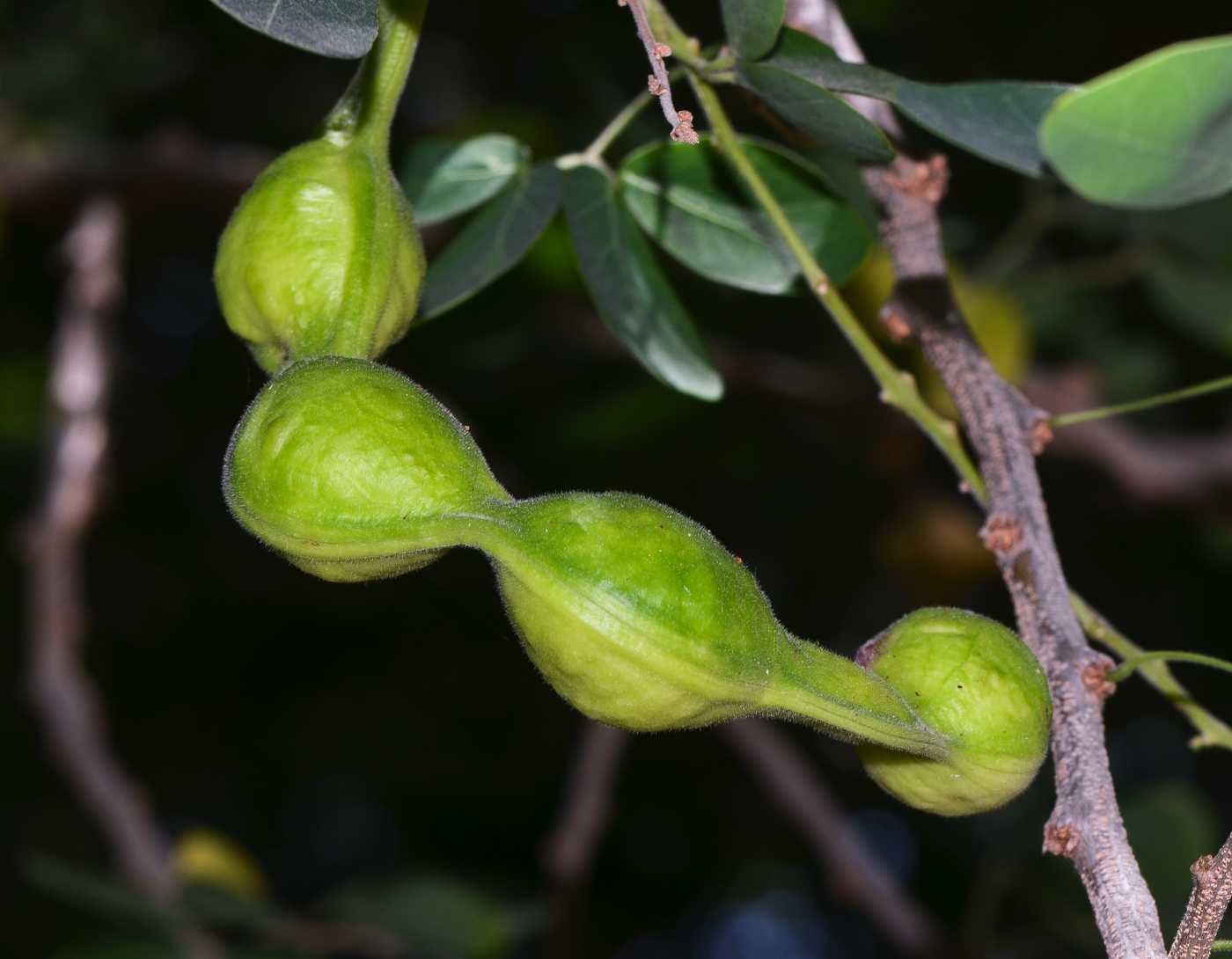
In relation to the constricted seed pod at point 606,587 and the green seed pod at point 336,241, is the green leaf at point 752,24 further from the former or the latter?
the constricted seed pod at point 606,587

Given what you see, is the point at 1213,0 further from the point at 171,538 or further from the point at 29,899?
the point at 29,899

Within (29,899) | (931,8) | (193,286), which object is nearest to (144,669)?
(29,899)

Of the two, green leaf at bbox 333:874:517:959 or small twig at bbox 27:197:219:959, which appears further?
green leaf at bbox 333:874:517:959

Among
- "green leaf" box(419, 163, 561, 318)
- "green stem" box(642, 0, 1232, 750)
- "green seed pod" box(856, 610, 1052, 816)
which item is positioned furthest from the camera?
"green leaf" box(419, 163, 561, 318)

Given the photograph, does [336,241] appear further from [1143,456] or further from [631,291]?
[1143,456]

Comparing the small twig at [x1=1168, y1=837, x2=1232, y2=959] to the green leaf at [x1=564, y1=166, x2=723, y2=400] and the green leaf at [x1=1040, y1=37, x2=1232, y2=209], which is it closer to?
the green leaf at [x1=1040, y1=37, x2=1232, y2=209]

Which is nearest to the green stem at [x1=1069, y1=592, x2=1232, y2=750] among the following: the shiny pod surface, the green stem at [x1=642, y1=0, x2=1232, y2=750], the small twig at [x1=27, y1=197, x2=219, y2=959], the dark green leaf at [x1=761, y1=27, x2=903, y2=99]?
the green stem at [x1=642, y1=0, x2=1232, y2=750]

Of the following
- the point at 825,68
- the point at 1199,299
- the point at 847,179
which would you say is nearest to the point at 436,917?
the point at 847,179
